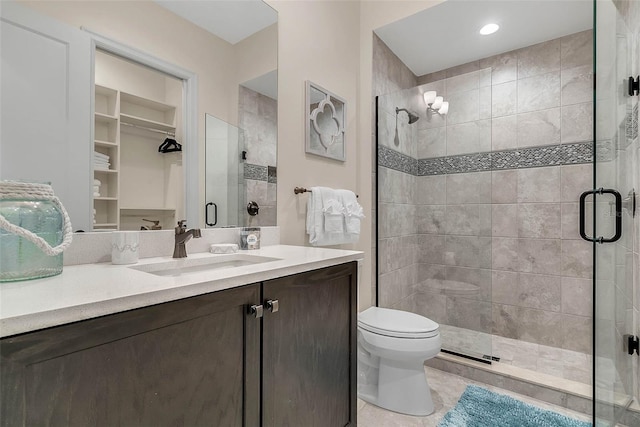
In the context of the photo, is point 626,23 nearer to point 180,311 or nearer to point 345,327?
point 345,327

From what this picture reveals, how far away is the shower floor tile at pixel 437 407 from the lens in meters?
1.60

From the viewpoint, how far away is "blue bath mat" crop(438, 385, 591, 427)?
1.57m

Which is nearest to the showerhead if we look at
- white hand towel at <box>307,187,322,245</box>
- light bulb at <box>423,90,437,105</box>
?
light bulb at <box>423,90,437,105</box>

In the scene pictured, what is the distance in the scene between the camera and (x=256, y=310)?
2.79 feet

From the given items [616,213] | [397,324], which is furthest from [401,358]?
[616,213]

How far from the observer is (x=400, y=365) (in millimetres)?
1691

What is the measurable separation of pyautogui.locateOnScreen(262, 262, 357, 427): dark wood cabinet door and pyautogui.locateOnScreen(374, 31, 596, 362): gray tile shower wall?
1148 mm

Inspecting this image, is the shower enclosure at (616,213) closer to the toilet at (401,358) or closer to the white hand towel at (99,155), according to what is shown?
→ the toilet at (401,358)

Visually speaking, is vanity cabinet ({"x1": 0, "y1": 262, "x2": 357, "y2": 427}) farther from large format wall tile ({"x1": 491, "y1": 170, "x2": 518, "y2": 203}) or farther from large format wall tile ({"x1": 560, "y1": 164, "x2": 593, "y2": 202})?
large format wall tile ({"x1": 560, "y1": 164, "x2": 593, "y2": 202})

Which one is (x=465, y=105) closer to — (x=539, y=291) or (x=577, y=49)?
(x=577, y=49)

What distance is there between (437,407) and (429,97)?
82.3 inches

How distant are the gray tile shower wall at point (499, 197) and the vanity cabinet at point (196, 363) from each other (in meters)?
1.35

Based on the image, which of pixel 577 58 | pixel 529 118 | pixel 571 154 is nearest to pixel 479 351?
pixel 571 154

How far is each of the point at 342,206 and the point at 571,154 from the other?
1.86m
